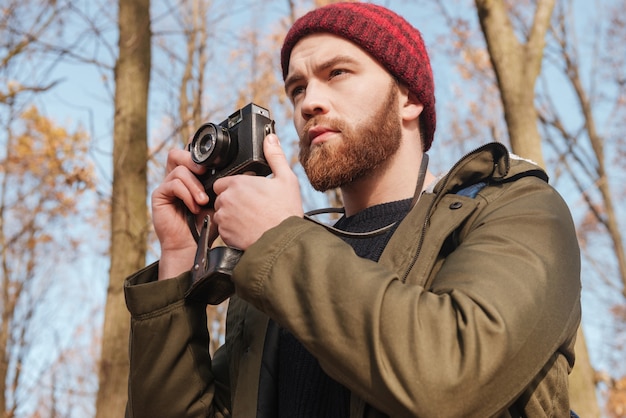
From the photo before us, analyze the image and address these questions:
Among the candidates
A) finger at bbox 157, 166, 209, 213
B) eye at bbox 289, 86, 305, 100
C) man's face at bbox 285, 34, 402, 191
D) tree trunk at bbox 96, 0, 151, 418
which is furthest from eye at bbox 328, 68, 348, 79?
tree trunk at bbox 96, 0, 151, 418

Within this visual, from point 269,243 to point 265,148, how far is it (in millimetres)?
422

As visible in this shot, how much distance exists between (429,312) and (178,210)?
3.39 feet

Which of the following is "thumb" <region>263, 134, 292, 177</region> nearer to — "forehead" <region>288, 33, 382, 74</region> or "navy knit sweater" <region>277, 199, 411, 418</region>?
"navy knit sweater" <region>277, 199, 411, 418</region>

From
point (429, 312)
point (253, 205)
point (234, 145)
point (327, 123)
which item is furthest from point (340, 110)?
point (429, 312)

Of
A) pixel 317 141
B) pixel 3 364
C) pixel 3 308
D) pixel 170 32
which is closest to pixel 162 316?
pixel 317 141

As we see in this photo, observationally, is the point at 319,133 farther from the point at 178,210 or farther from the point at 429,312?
the point at 429,312

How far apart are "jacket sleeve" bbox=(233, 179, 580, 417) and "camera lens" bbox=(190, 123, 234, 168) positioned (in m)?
0.52

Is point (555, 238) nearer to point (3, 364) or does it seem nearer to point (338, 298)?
point (338, 298)

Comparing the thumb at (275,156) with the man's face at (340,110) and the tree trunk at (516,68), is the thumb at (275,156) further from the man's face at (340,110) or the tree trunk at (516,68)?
the tree trunk at (516,68)

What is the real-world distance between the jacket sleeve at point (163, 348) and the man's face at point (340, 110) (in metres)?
0.57

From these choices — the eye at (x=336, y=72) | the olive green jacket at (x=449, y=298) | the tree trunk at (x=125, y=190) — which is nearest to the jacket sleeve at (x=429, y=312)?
the olive green jacket at (x=449, y=298)

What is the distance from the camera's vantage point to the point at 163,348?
6.26 feet

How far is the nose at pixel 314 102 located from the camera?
6.92 feet

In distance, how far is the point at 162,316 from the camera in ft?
6.25
